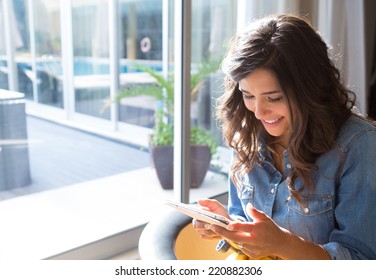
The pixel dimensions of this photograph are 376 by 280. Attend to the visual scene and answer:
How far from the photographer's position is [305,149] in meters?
1.11

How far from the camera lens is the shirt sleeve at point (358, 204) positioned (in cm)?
100

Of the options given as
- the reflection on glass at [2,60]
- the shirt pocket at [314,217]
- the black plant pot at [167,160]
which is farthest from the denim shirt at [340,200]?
the black plant pot at [167,160]

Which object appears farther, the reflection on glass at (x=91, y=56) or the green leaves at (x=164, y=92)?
the green leaves at (x=164, y=92)

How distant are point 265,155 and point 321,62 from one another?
0.34 m

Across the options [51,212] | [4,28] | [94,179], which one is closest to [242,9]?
[4,28]

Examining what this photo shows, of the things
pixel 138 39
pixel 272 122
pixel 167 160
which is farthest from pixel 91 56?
pixel 272 122

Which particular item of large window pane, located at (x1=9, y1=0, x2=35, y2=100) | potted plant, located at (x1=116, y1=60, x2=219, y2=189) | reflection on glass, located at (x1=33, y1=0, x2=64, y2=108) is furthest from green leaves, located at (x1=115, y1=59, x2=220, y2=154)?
large window pane, located at (x1=9, y1=0, x2=35, y2=100)

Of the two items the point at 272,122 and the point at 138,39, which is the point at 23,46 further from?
the point at 272,122

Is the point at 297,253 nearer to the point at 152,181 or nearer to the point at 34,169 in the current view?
the point at 34,169

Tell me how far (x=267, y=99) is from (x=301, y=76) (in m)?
0.11

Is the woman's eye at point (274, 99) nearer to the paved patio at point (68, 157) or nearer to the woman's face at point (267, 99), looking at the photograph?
the woman's face at point (267, 99)

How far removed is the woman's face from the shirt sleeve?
0.60 feet

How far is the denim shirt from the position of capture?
3.30 feet

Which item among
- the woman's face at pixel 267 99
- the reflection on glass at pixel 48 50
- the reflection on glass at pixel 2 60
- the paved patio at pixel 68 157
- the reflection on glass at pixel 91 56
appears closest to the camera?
the woman's face at pixel 267 99
